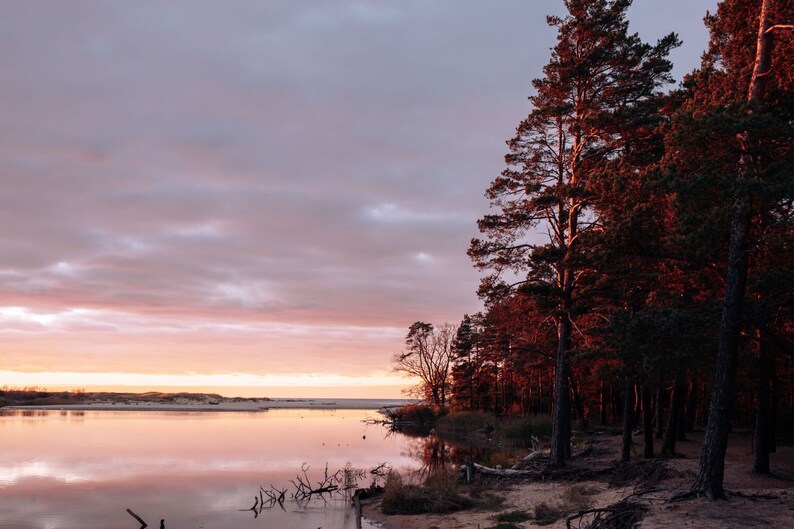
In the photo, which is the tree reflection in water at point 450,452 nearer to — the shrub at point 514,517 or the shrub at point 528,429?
the shrub at point 528,429

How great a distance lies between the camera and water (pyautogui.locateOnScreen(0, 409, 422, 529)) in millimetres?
21625

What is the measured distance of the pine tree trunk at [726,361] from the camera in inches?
651

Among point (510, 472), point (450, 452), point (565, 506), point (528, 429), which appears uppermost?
point (565, 506)

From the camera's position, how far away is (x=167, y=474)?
32094mm

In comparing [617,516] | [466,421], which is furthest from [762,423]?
[466,421]

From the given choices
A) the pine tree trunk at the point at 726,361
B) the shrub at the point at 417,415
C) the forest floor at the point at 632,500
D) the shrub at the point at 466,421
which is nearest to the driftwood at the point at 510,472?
the forest floor at the point at 632,500

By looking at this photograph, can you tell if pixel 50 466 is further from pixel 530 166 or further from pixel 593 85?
pixel 593 85

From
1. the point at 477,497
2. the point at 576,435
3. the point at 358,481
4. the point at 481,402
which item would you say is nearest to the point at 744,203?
the point at 477,497

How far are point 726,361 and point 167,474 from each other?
26.7m

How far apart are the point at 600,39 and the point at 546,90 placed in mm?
3111

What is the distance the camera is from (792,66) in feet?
58.8

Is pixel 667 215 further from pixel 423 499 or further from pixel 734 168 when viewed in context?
pixel 423 499

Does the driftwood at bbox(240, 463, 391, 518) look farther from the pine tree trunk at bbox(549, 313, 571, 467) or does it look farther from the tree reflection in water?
the pine tree trunk at bbox(549, 313, 571, 467)

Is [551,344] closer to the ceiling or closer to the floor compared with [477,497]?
closer to the ceiling
